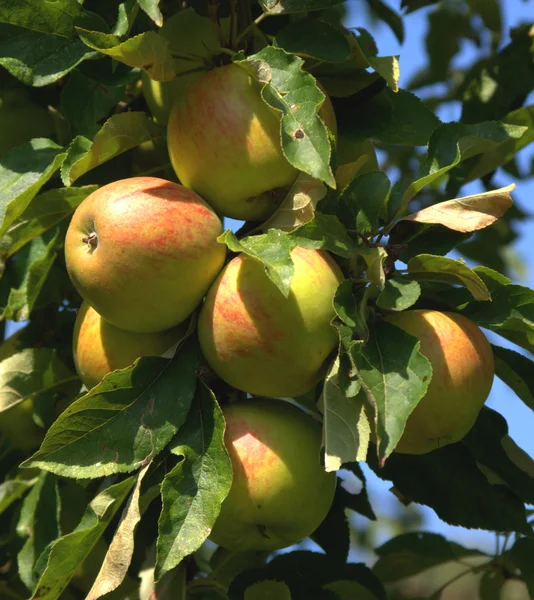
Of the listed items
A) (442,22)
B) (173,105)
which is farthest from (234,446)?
(442,22)

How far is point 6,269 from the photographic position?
2.01 meters

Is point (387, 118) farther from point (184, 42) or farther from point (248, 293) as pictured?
point (248, 293)

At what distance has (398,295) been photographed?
1.42 metres

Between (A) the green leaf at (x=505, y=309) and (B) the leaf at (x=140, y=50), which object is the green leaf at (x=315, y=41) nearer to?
(B) the leaf at (x=140, y=50)

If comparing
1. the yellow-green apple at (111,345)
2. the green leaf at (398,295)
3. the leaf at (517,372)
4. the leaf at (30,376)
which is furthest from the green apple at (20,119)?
the leaf at (517,372)

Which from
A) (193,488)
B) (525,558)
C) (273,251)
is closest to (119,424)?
(193,488)

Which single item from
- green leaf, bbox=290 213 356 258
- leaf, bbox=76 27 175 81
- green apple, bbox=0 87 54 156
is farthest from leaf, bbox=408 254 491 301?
green apple, bbox=0 87 54 156

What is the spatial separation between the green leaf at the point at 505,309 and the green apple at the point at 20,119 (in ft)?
3.33

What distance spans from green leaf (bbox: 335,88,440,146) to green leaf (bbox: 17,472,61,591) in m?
0.98

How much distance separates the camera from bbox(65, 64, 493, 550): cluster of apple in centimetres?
143

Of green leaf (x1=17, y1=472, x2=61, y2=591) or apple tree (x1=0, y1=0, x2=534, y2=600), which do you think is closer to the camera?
apple tree (x1=0, y1=0, x2=534, y2=600)

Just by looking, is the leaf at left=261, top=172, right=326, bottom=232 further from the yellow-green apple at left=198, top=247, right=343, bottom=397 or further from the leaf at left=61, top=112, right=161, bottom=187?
the leaf at left=61, top=112, right=161, bottom=187

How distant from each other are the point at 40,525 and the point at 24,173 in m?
0.77

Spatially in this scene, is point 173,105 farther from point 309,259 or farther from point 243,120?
point 309,259
